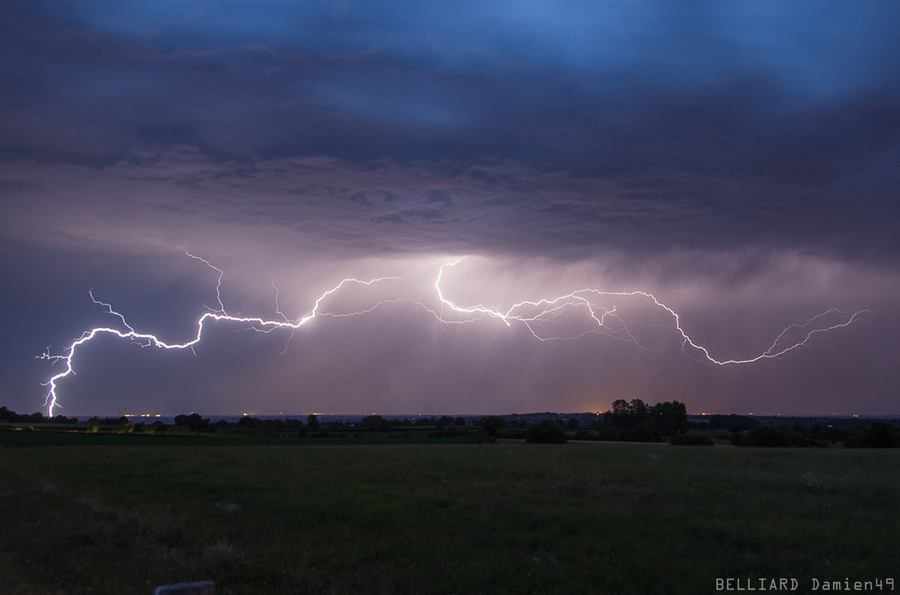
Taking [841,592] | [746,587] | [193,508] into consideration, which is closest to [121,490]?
[193,508]

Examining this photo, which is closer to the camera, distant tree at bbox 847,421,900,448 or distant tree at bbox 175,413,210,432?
distant tree at bbox 847,421,900,448

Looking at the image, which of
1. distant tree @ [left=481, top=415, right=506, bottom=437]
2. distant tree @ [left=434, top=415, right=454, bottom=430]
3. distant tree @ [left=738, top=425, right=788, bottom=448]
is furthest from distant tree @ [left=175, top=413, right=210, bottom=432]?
distant tree @ [left=738, top=425, right=788, bottom=448]

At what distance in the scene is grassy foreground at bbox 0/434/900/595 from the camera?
960 centimetres

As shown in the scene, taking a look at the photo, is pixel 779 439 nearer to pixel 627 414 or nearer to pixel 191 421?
pixel 627 414

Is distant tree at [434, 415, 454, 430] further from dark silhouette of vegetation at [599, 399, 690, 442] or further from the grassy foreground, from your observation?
the grassy foreground

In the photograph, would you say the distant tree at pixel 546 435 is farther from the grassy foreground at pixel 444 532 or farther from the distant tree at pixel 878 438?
the grassy foreground at pixel 444 532

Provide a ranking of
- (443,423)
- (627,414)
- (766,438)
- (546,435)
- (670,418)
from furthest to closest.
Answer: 1. (443,423)
2. (627,414)
3. (670,418)
4. (546,435)
5. (766,438)

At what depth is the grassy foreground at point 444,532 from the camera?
9.60 m

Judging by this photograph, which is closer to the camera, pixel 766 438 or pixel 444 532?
pixel 444 532

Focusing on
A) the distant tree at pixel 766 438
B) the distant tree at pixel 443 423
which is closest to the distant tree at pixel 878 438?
the distant tree at pixel 766 438

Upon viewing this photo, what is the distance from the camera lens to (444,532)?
42.0ft

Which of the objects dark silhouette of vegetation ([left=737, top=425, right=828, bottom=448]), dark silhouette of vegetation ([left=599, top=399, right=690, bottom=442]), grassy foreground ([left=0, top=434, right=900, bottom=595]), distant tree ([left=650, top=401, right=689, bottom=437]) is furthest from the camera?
distant tree ([left=650, top=401, right=689, bottom=437])

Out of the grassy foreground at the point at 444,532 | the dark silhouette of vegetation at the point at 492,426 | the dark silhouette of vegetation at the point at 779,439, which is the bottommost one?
Answer: the dark silhouette of vegetation at the point at 492,426

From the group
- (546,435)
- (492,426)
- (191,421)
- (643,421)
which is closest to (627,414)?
(643,421)
